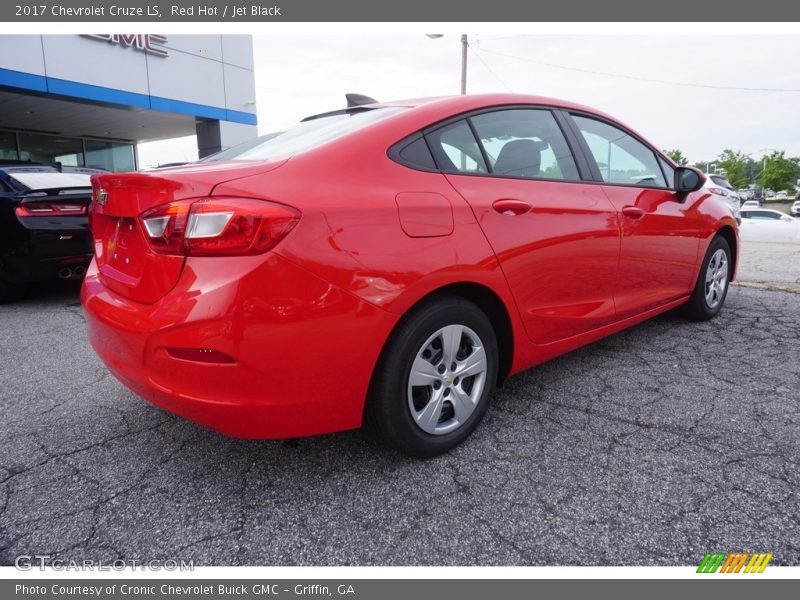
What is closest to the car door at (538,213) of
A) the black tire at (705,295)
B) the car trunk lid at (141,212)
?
the car trunk lid at (141,212)

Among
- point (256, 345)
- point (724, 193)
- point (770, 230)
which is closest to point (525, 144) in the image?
point (256, 345)

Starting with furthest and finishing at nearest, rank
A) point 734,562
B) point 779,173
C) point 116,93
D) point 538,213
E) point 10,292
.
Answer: point 779,173
point 116,93
point 10,292
point 538,213
point 734,562

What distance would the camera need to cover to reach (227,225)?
5.33 feet

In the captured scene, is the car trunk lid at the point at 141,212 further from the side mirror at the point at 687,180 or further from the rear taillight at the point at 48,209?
the rear taillight at the point at 48,209

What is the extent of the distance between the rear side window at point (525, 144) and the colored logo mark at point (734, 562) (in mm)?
1568

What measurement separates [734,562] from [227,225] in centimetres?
182

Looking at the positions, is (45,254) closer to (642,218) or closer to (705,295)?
(642,218)

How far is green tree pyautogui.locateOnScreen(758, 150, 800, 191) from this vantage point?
60.3 meters

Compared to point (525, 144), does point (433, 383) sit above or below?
below

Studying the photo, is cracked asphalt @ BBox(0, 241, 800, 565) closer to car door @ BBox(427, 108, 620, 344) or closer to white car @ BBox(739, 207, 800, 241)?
car door @ BBox(427, 108, 620, 344)

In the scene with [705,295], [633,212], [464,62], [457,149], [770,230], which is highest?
[464,62]

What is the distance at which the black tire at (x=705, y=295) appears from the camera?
12.5 feet

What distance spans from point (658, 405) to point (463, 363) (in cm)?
113

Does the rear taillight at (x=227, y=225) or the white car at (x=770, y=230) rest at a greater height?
the rear taillight at (x=227, y=225)
